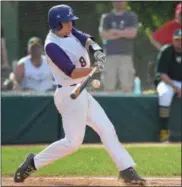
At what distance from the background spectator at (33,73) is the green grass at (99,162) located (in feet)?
4.97

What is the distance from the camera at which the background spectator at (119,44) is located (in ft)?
33.3

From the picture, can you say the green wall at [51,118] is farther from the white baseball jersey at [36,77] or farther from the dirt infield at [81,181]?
the dirt infield at [81,181]

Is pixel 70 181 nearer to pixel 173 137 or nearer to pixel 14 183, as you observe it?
pixel 14 183

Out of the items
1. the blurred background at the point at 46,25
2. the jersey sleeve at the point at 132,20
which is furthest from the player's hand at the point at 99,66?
the blurred background at the point at 46,25

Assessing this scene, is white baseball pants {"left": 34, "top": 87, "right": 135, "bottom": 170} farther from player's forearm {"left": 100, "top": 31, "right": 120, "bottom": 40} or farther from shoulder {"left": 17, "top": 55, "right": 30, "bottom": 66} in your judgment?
shoulder {"left": 17, "top": 55, "right": 30, "bottom": 66}

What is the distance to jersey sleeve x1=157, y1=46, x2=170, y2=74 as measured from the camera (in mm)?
9859

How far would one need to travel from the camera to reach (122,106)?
32.6 feet

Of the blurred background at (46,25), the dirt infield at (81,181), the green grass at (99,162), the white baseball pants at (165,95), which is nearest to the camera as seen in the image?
the dirt infield at (81,181)

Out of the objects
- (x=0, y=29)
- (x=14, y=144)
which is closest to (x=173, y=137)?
(x=14, y=144)

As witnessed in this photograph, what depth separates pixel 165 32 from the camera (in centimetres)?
1048

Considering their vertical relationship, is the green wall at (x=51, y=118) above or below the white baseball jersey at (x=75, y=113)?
below

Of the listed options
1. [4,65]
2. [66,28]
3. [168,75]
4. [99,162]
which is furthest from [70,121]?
[4,65]

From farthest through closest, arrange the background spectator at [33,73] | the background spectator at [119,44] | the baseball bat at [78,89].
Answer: the background spectator at [33,73] → the background spectator at [119,44] → the baseball bat at [78,89]

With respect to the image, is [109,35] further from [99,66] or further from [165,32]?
[99,66]
